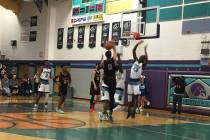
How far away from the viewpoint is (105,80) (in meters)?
13.1

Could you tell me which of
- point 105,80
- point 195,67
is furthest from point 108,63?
point 195,67

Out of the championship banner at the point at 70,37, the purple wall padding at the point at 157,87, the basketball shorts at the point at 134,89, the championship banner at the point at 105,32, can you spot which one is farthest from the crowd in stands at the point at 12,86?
the basketball shorts at the point at 134,89

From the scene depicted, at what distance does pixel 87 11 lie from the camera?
29.8 meters

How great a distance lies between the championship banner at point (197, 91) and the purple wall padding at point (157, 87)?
4.68 ft

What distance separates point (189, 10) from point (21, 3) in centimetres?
1952

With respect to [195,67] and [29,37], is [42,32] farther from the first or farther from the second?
[195,67]

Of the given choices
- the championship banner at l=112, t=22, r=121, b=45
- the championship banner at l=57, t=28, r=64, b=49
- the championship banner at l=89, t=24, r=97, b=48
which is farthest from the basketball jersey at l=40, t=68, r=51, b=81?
the championship banner at l=57, t=28, r=64, b=49

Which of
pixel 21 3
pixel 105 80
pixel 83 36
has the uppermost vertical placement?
pixel 21 3

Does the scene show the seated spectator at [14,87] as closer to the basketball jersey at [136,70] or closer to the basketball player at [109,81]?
the basketball jersey at [136,70]

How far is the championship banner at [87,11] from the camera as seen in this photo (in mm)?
28516

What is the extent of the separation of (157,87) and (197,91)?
274 centimetres

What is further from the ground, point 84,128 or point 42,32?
point 42,32

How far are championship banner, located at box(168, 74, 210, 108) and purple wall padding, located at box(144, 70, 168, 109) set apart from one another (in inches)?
56.1

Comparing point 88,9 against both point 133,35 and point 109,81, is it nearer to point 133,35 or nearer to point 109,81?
point 133,35
